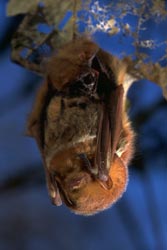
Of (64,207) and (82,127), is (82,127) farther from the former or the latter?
(64,207)

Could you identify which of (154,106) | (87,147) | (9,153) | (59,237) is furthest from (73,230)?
(87,147)

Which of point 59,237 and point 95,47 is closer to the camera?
point 95,47

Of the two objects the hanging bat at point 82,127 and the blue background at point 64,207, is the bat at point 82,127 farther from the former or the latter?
the blue background at point 64,207

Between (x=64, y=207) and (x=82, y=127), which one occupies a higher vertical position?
(x=82, y=127)

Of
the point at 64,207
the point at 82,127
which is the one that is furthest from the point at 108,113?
the point at 64,207

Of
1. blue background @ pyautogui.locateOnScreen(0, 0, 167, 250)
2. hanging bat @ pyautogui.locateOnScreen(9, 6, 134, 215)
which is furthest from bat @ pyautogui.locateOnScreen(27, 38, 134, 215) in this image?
blue background @ pyautogui.locateOnScreen(0, 0, 167, 250)

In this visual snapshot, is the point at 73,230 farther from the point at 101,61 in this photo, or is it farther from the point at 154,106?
the point at 101,61
